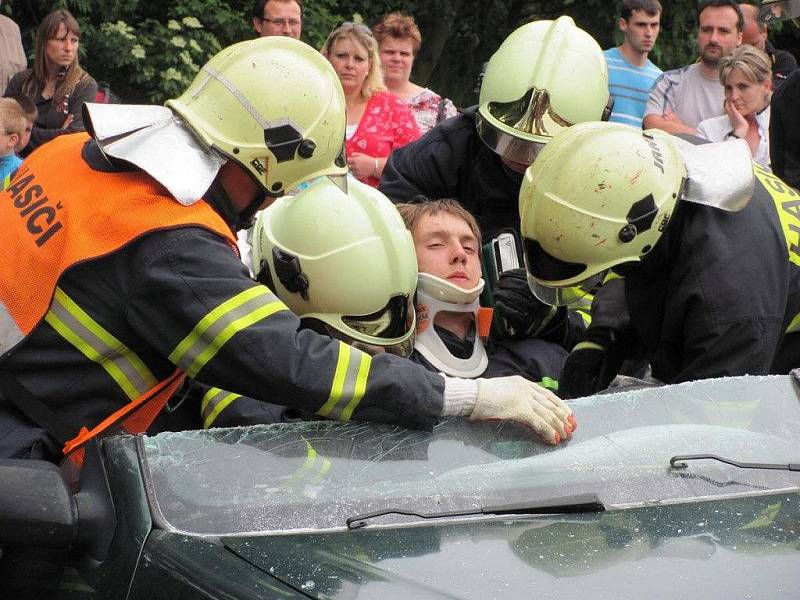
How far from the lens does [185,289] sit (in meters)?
2.63

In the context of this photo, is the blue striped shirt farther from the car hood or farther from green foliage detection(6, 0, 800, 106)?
the car hood

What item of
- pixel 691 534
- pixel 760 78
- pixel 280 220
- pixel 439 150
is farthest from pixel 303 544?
pixel 760 78

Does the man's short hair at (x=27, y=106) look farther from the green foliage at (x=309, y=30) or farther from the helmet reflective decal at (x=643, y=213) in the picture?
the helmet reflective decal at (x=643, y=213)

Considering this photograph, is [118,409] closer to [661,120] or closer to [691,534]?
[691,534]

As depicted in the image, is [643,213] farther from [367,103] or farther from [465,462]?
[367,103]

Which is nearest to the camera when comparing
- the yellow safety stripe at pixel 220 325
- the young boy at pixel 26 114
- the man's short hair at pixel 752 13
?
the yellow safety stripe at pixel 220 325

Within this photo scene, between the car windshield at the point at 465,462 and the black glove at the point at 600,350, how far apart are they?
1.09 meters

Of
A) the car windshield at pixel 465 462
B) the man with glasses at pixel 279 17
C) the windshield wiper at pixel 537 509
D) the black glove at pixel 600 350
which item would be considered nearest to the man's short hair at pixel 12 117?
the man with glasses at pixel 279 17

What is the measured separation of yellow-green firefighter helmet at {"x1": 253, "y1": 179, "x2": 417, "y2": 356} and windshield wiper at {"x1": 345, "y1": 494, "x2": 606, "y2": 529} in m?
Answer: 1.18

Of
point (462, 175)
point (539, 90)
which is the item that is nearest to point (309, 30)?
point (462, 175)

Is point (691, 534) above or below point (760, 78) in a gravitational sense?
above

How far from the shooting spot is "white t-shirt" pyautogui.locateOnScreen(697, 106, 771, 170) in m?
7.16

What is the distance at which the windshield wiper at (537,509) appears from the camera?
7.36ft

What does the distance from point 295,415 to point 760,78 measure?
4789 millimetres
